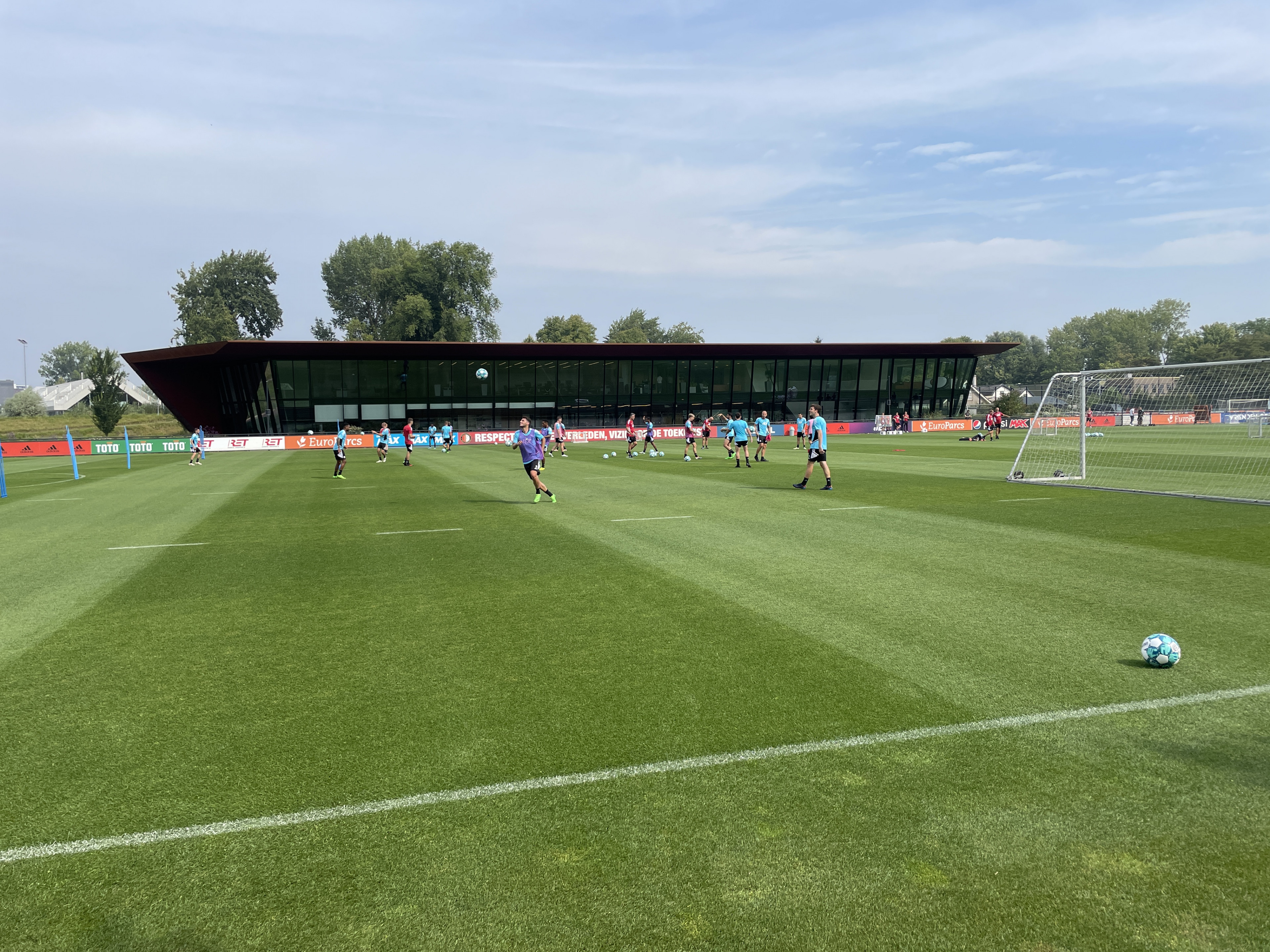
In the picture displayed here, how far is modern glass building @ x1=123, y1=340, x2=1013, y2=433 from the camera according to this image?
6022cm

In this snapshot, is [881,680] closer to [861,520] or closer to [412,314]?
[861,520]

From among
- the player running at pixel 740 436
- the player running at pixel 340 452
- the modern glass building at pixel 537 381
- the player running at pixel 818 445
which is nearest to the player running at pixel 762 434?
the player running at pixel 740 436

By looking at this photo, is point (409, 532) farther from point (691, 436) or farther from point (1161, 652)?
point (691, 436)

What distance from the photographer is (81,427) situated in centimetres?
7288

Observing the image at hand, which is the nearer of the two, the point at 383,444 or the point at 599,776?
the point at 599,776

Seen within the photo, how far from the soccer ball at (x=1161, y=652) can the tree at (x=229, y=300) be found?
113 meters

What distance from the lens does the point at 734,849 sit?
3824 mm

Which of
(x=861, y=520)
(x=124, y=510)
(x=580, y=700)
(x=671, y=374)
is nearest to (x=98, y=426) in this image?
(x=671, y=374)

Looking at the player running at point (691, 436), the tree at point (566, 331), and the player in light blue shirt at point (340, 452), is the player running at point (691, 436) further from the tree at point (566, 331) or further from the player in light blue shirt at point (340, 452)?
the tree at point (566, 331)

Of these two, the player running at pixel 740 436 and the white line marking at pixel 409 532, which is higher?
the player running at pixel 740 436

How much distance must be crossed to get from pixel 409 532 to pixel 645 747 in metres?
10.4

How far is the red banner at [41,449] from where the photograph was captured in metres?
49.8

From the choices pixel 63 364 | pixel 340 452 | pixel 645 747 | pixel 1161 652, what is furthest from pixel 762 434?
pixel 63 364

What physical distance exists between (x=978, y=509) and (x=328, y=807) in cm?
1443
